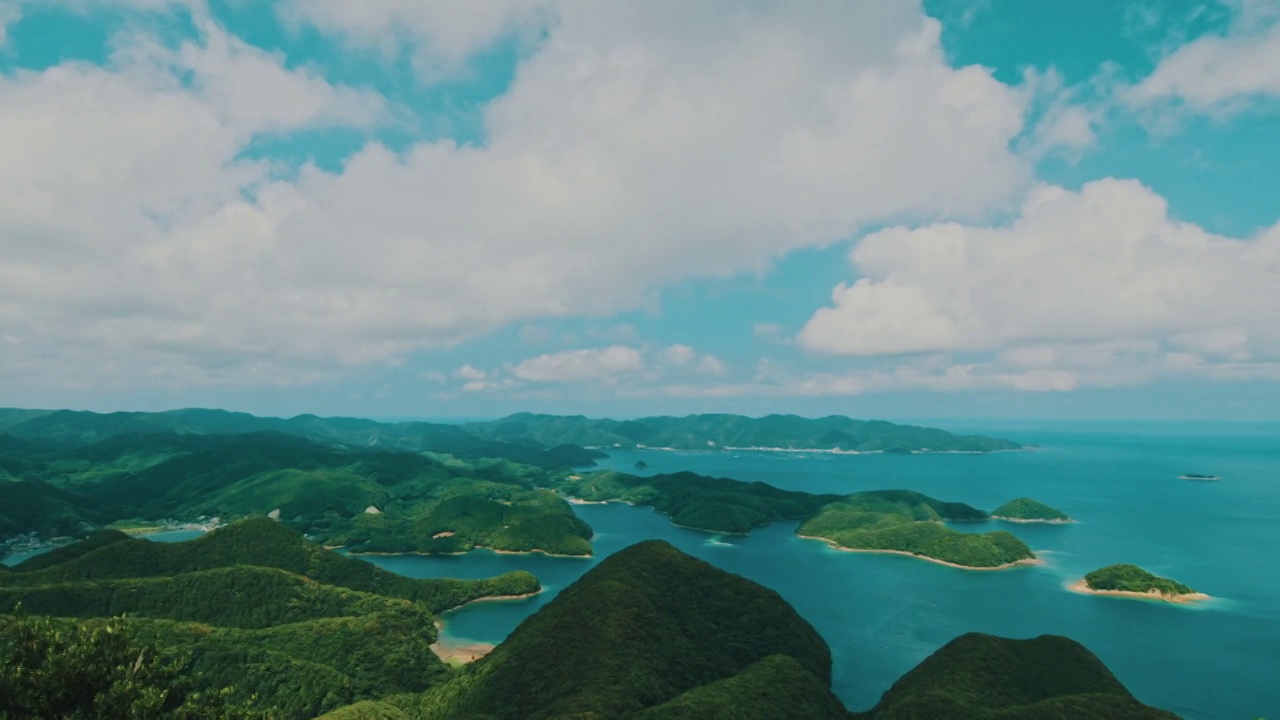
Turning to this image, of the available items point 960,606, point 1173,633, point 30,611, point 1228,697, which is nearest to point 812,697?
point 1228,697

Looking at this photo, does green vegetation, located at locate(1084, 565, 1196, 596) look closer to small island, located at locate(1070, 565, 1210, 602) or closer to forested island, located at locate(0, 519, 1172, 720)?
small island, located at locate(1070, 565, 1210, 602)

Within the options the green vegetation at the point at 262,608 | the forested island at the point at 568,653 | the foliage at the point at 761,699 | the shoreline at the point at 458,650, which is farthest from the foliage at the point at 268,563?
the foliage at the point at 761,699

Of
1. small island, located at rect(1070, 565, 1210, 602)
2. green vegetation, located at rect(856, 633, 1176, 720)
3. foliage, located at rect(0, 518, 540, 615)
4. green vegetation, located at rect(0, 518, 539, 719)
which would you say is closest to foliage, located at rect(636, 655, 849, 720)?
green vegetation, located at rect(856, 633, 1176, 720)

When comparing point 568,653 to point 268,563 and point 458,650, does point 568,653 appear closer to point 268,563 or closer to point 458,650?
point 458,650

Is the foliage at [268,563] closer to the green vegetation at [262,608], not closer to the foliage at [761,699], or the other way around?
the green vegetation at [262,608]

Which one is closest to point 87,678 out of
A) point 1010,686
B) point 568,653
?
point 568,653

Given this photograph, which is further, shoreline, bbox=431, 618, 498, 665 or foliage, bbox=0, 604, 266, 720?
shoreline, bbox=431, 618, 498, 665
